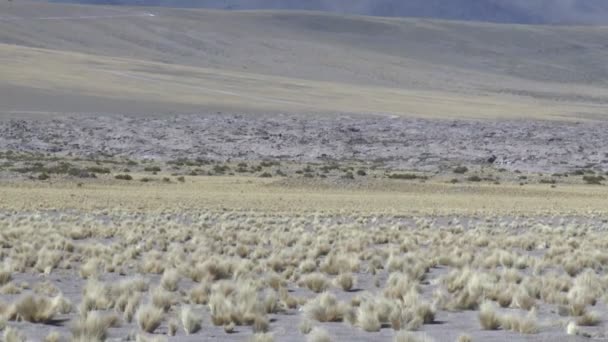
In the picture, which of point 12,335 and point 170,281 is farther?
point 170,281

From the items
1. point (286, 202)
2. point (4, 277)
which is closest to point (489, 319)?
point (4, 277)

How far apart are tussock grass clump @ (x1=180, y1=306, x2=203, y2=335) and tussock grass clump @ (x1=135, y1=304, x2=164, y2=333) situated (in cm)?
22

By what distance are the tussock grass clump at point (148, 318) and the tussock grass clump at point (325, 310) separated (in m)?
1.43

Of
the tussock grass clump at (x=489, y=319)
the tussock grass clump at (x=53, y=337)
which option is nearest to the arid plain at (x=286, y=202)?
the tussock grass clump at (x=489, y=319)

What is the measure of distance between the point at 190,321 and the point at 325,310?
4.52 ft

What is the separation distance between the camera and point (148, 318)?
30.7 feet

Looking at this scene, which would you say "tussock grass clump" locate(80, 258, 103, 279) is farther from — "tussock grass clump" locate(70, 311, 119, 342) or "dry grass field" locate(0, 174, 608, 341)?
"tussock grass clump" locate(70, 311, 119, 342)

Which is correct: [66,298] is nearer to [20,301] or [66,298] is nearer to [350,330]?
[20,301]

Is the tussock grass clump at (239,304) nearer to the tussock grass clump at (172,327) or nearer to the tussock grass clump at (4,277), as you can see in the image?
the tussock grass clump at (172,327)

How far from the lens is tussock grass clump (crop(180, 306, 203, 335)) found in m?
9.33

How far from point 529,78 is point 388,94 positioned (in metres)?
44.2

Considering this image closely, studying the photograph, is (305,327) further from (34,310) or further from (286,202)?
(286,202)

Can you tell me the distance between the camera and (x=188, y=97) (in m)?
70.2

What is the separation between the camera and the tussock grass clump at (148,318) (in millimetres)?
9231
